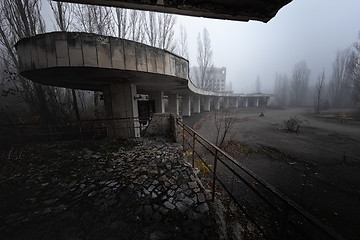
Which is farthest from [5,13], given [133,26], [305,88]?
[305,88]

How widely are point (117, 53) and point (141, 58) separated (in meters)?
0.77

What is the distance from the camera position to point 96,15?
10156 millimetres

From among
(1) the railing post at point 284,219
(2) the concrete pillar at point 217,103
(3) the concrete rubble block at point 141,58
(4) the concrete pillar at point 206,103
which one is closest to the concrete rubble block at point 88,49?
(3) the concrete rubble block at point 141,58

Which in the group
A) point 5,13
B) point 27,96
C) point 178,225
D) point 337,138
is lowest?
point 337,138

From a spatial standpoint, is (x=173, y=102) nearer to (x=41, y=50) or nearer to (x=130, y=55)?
(x=130, y=55)

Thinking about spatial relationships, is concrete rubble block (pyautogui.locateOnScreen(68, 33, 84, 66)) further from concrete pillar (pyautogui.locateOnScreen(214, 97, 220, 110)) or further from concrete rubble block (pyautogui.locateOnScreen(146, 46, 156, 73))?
concrete pillar (pyautogui.locateOnScreen(214, 97, 220, 110))

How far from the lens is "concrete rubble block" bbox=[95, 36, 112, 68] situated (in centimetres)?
387

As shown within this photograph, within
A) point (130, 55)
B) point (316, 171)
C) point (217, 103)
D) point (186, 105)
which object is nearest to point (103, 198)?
point (130, 55)

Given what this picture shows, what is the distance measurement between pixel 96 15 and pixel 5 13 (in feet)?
16.5

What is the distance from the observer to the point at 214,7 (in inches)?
65.7

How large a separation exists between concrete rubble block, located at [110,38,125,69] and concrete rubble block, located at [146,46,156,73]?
33.5 inches

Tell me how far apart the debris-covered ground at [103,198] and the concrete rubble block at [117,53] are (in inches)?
124

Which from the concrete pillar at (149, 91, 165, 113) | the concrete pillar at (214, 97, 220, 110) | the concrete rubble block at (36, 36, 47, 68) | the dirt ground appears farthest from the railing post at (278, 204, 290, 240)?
the concrete pillar at (214, 97, 220, 110)

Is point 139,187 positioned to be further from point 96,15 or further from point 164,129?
point 96,15
